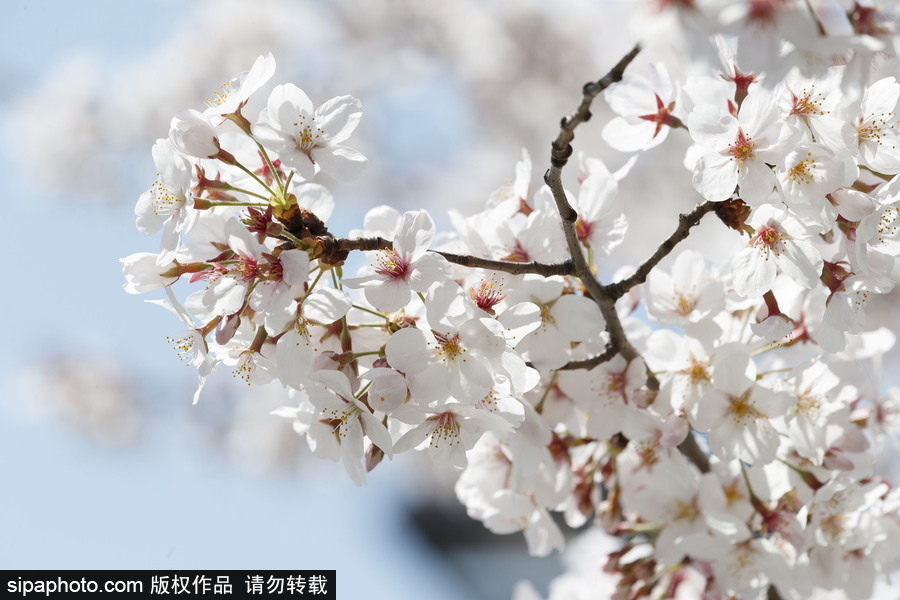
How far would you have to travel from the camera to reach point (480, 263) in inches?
36.9

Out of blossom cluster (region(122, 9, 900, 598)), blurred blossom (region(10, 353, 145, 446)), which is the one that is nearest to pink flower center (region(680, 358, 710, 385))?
blossom cluster (region(122, 9, 900, 598))

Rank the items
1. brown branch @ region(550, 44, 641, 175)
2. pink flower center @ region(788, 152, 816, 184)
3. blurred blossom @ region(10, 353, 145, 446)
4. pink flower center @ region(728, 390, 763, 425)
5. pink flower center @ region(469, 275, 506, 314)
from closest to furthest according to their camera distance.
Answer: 1. brown branch @ region(550, 44, 641, 175)
2. pink flower center @ region(788, 152, 816, 184)
3. pink flower center @ region(469, 275, 506, 314)
4. pink flower center @ region(728, 390, 763, 425)
5. blurred blossom @ region(10, 353, 145, 446)

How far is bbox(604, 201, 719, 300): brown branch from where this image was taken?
928mm

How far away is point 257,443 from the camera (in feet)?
15.9

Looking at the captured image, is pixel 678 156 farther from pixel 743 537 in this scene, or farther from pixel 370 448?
pixel 370 448

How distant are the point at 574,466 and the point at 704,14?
88 centimetres

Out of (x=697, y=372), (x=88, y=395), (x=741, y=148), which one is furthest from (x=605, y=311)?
(x=88, y=395)

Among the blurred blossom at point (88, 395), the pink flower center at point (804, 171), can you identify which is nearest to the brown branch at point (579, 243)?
the pink flower center at point (804, 171)

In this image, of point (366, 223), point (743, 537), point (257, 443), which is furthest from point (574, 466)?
point (257, 443)

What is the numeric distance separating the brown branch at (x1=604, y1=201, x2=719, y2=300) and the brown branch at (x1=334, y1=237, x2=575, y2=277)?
2.9 inches

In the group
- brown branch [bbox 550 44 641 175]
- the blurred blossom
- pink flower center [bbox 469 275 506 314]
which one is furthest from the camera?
the blurred blossom

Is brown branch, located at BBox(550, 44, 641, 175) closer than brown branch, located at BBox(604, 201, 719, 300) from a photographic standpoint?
Yes

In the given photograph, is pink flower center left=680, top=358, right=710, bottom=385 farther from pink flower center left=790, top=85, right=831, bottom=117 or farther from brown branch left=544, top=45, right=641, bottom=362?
pink flower center left=790, top=85, right=831, bottom=117

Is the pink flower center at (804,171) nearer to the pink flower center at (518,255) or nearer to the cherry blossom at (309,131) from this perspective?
the pink flower center at (518,255)
